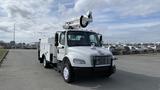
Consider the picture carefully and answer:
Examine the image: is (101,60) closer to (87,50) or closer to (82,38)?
(87,50)

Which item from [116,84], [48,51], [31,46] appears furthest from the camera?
[31,46]

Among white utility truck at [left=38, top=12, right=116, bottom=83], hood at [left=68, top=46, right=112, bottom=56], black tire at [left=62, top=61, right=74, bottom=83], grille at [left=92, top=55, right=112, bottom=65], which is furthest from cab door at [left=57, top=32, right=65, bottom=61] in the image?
grille at [left=92, top=55, right=112, bottom=65]

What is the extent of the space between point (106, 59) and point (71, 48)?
5.47 feet

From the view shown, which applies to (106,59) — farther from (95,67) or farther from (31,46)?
(31,46)

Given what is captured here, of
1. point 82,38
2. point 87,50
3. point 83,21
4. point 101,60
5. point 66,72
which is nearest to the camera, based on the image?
point 101,60

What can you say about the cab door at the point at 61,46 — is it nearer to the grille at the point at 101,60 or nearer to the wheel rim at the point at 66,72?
the wheel rim at the point at 66,72

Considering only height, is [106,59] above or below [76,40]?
below

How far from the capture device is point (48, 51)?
14.7 metres

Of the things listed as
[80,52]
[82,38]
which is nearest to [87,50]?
[80,52]

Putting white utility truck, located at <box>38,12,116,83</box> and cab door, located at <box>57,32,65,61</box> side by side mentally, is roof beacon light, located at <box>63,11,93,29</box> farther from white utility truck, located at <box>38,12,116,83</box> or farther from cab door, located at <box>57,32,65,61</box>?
cab door, located at <box>57,32,65,61</box>

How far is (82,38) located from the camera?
39.8 ft

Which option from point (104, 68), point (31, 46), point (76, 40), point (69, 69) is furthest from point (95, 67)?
point (31, 46)

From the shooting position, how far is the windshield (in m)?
11.8

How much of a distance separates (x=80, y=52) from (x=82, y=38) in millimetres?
1648
